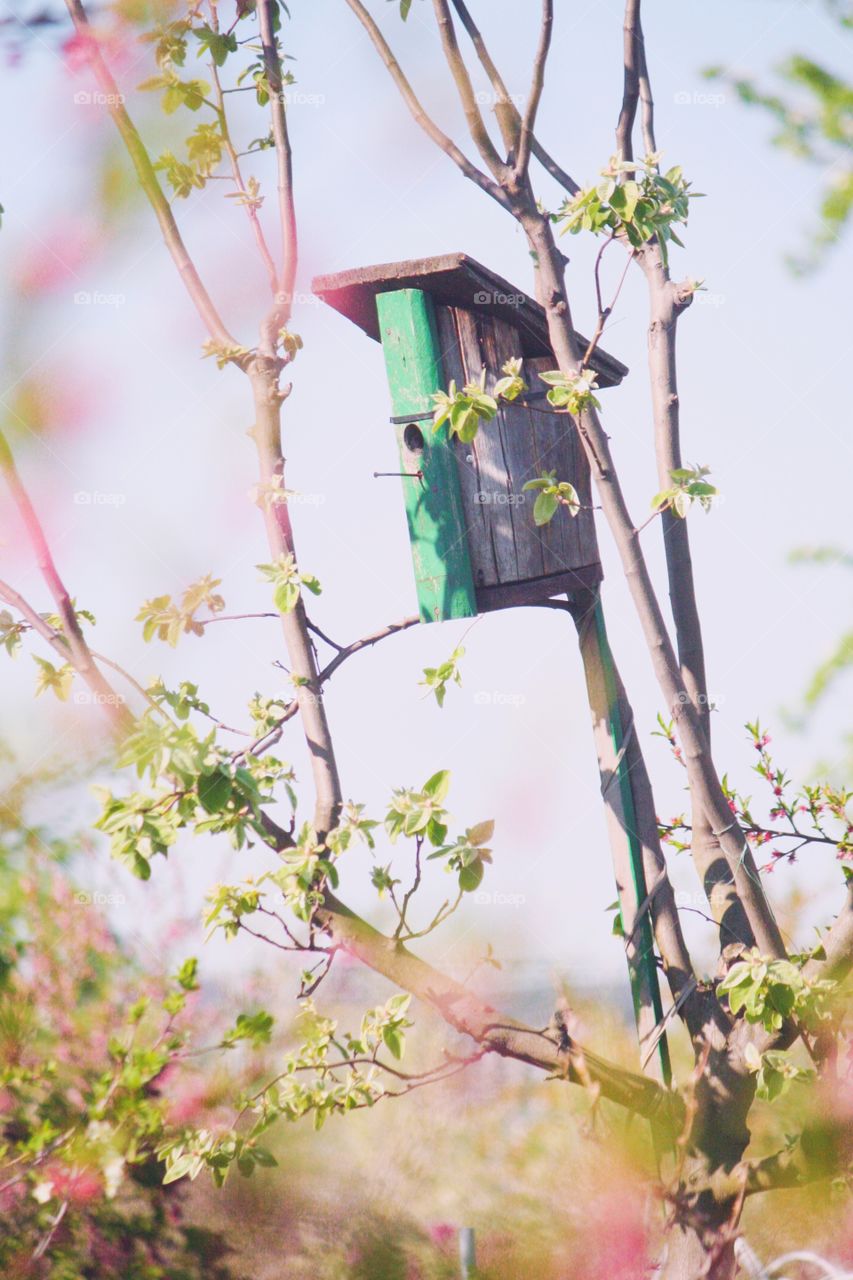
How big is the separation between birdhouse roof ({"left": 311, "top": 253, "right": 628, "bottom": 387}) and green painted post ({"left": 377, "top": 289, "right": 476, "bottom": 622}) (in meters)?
0.03

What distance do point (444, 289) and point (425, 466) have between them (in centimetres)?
36

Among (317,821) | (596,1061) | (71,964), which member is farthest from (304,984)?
(71,964)

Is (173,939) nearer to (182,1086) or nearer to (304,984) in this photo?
(182,1086)

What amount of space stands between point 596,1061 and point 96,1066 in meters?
1.47

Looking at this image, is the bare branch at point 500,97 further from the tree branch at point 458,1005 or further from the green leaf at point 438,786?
the tree branch at point 458,1005

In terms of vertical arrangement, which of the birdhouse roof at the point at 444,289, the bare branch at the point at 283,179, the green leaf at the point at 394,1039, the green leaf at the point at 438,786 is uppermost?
the bare branch at the point at 283,179

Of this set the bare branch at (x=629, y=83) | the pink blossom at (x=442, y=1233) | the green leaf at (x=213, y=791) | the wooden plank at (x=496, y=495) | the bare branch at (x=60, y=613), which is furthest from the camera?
the pink blossom at (x=442, y=1233)

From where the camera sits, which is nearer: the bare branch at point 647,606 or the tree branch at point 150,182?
the bare branch at point 647,606

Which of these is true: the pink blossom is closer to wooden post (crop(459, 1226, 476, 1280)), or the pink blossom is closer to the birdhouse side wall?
wooden post (crop(459, 1226, 476, 1280))

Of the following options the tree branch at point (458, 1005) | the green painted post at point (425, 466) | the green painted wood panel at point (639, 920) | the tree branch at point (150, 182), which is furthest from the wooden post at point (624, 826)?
the tree branch at point (150, 182)

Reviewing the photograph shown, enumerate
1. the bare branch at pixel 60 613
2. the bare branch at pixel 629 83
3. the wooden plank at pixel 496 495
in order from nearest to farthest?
the bare branch at pixel 60 613 < the bare branch at pixel 629 83 < the wooden plank at pixel 496 495

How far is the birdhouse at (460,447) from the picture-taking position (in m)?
2.20

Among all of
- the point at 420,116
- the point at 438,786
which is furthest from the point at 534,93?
the point at 438,786

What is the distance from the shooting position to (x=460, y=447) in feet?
7.34
